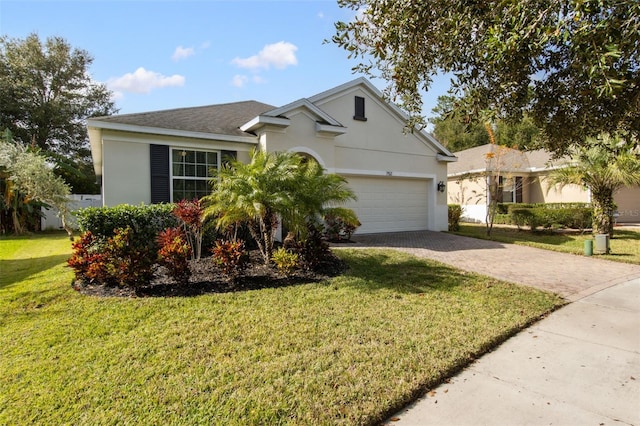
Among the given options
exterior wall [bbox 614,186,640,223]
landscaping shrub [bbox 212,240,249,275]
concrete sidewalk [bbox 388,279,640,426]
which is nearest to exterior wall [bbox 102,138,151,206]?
landscaping shrub [bbox 212,240,249,275]

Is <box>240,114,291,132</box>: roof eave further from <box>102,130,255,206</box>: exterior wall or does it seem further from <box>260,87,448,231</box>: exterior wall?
<box>102,130,255,206</box>: exterior wall

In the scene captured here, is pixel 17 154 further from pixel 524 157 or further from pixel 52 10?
pixel 524 157

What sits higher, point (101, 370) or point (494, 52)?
point (494, 52)

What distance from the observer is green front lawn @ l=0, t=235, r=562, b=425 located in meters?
3.04

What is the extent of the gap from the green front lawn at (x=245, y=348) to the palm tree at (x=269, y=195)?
1.68 metres

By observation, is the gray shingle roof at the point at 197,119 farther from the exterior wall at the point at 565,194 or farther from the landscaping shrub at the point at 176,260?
the exterior wall at the point at 565,194

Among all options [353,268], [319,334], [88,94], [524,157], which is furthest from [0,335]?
[88,94]

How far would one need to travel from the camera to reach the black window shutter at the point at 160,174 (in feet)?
33.0

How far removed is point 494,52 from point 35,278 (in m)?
9.20

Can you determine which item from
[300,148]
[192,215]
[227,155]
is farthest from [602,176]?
[192,215]

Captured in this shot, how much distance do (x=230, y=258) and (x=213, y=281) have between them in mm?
588

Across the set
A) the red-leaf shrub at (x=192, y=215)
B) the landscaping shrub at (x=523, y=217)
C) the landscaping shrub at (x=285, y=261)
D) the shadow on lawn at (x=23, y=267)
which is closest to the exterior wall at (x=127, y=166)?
the shadow on lawn at (x=23, y=267)

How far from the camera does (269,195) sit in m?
7.12

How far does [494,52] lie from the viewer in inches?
158
